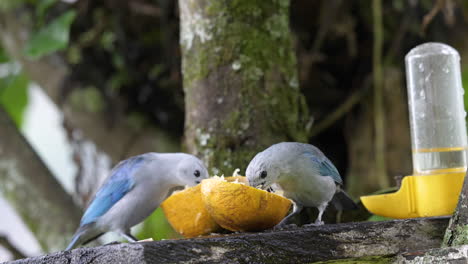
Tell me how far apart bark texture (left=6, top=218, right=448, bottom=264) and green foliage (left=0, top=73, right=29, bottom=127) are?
3.32 m

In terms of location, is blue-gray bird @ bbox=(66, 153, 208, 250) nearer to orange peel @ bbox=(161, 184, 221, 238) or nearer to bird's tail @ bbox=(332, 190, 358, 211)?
orange peel @ bbox=(161, 184, 221, 238)

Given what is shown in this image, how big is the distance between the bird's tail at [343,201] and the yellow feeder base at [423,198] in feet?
0.88

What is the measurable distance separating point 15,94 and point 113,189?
8.99 ft

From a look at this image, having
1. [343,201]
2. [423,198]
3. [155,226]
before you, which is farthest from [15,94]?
[423,198]

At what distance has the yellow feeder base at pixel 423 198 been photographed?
1865mm

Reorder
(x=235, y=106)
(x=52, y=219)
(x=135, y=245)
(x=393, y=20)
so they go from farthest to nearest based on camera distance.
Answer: (x=393, y=20) → (x=52, y=219) → (x=235, y=106) → (x=135, y=245)

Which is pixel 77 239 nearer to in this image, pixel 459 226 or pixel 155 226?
pixel 459 226

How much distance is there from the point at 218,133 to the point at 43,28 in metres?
1.62

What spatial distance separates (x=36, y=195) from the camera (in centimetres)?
337

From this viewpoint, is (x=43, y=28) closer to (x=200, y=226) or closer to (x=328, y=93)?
(x=328, y=93)

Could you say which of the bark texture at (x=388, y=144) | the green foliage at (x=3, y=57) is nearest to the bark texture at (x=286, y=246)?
the bark texture at (x=388, y=144)

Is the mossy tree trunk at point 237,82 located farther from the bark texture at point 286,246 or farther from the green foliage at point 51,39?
the green foliage at point 51,39

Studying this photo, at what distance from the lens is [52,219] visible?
3.32 metres

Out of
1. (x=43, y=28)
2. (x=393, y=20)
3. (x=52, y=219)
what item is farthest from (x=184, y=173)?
(x=393, y=20)
